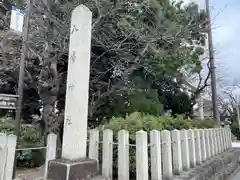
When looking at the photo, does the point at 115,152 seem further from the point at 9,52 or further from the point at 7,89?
the point at 7,89

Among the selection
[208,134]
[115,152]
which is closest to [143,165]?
[115,152]

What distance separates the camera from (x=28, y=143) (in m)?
6.29

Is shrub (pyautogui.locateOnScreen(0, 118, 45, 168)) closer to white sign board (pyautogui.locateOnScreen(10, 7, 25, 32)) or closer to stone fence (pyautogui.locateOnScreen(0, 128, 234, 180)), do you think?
stone fence (pyautogui.locateOnScreen(0, 128, 234, 180))

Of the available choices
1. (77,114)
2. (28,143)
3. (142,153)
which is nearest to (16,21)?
(77,114)

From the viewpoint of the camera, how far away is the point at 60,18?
7406 mm

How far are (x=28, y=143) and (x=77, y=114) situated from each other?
10.5 feet

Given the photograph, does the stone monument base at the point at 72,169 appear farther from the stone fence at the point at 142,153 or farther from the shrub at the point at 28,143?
the shrub at the point at 28,143

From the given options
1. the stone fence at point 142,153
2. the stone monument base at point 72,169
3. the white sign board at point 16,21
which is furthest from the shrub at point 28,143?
the stone monument base at point 72,169

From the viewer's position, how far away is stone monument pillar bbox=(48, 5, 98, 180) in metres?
3.59

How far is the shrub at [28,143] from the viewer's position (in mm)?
6104

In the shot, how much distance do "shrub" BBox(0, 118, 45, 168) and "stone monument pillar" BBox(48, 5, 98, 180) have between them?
109 inches

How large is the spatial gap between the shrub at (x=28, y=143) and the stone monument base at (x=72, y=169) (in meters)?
2.76

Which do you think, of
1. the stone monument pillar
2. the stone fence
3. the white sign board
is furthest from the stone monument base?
the white sign board

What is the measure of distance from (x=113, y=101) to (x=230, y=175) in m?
4.57
